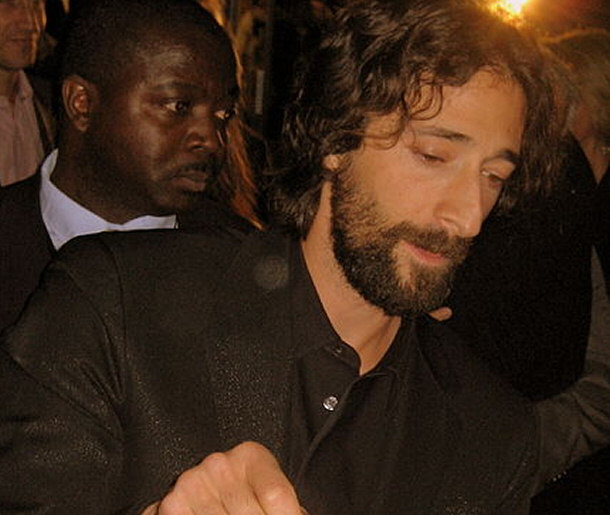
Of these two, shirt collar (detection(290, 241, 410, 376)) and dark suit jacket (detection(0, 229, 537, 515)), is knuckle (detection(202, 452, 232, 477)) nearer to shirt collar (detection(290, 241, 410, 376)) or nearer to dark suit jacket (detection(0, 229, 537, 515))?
dark suit jacket (detection(0, 229, 537, 515))

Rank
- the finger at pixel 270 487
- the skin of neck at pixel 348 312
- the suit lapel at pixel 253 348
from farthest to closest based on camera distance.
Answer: the skin of neck at pixel 348 312 → the suit lapel at pixel 253 348 → the finger at pixel 270 487

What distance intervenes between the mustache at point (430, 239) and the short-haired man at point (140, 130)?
0.74 meters

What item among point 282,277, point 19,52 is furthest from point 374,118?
point 19,52

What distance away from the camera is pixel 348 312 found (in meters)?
2.12

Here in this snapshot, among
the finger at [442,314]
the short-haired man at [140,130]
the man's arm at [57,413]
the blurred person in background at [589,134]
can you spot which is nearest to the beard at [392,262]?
the finger at [442,314]

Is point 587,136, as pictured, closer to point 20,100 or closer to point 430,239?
point 430,239

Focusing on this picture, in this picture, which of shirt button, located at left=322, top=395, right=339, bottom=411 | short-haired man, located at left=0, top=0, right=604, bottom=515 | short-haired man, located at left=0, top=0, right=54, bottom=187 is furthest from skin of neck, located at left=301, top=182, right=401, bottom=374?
short-haired man, located at left=0, top=0, right=54, bottom=187

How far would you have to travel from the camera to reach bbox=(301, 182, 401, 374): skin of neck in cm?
211

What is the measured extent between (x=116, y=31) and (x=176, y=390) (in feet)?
4.11

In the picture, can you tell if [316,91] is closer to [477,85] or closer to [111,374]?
[477,85]

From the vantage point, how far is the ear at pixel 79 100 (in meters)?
2.64

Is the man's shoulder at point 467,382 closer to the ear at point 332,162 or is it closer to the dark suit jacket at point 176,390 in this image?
the dark suit jacket at point 176,390

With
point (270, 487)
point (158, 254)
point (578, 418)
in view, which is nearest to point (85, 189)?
point (158, 254)

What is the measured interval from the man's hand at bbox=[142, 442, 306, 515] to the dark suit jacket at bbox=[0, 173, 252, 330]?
1.04 metres
